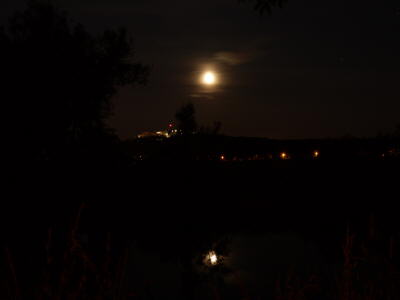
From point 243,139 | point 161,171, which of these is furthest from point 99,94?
point 243,139

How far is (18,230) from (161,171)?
8.32m

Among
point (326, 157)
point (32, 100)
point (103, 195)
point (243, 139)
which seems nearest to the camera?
point (32, 100)

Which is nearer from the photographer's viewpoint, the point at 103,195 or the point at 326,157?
the point at 103,195

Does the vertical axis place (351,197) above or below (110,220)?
above

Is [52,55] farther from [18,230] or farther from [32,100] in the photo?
[18,230]

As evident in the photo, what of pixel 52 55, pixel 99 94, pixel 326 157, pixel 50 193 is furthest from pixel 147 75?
pixel 326 157

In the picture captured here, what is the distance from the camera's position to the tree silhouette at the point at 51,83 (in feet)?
46.0

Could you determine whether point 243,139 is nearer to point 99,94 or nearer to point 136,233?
point 136,233

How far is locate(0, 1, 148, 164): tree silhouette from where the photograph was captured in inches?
552

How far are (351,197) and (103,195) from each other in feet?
77.9

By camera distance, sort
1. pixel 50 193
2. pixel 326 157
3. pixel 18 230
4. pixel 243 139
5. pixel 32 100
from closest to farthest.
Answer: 1. pixel 18 230
2. pixel 32 100
3. pixel 50 193
4. pixel 326 157
5. pixel 243 139

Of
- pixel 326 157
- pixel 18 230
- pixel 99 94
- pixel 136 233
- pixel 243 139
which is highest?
pixel 243 139

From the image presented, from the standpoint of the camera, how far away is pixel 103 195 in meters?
18.0

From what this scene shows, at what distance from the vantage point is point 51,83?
47.6 ft
